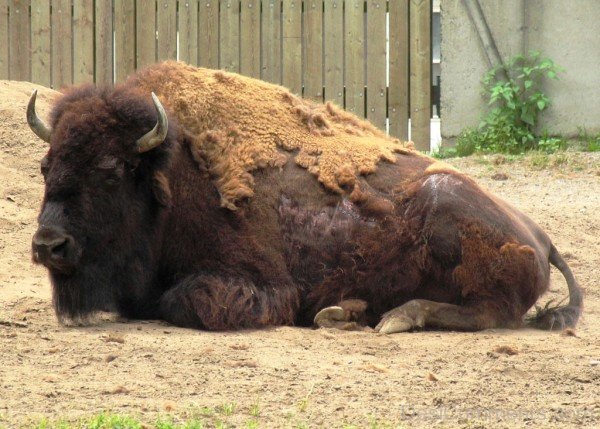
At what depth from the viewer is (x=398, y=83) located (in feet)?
36.4

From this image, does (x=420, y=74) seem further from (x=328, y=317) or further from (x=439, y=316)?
(x=328, y=317)

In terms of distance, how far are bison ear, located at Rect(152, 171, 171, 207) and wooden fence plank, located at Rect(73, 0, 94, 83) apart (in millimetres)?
5588

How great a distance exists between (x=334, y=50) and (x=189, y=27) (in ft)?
4.88

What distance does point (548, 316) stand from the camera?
6344 millimetres

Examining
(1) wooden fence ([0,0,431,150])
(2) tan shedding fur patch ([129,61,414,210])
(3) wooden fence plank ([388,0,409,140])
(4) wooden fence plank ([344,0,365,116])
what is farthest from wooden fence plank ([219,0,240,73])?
(2) tan shedding fur patch ([129,61,414,210])

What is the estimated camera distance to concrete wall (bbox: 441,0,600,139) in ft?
35.9

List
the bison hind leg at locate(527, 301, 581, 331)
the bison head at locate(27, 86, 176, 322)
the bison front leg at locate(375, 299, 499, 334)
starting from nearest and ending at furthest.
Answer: the bison head at locate(27, 86, 176, 322)
the bison front leg at locate(375, 299, 499, 334)
the bison hind leg at locate(527, 301, 581, 331)

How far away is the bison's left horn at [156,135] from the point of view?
584 centimetres

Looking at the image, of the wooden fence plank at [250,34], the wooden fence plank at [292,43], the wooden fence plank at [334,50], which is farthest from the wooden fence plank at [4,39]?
the wooden fence plank at [334,50]

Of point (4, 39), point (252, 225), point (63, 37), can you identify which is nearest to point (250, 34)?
point (63, 37)

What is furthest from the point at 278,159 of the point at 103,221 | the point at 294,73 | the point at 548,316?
the point at 294,73

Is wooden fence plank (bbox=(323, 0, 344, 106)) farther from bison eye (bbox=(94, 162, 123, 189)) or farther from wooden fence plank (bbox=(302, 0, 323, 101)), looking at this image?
bison eye (bbox=(94, 162, 123, 189))

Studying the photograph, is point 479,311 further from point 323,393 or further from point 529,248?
point 323,393

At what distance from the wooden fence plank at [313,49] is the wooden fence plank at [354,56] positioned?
10.2 inches
